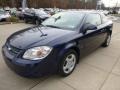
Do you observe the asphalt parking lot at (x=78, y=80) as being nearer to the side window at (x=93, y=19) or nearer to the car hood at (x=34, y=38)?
the car hood at (x=34, y=38)

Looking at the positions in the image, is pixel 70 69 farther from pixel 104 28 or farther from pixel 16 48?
pixel 104 28

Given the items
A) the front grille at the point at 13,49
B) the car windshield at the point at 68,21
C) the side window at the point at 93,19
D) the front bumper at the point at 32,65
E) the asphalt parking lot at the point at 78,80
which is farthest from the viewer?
the side window at the point at 93,19

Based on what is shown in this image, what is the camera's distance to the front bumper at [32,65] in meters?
2.36

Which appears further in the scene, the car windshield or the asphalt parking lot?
the car windshield

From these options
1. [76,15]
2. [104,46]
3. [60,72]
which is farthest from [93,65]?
[104,46]

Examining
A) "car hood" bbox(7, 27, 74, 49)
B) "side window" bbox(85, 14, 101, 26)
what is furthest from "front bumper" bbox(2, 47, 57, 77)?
"side window" bbox(85, 14, 101, 26)

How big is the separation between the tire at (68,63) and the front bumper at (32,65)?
27 centimetres

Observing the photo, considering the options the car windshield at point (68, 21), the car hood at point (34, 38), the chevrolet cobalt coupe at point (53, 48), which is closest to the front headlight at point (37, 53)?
the chevrolet cobalt coupe at point (53, 48)

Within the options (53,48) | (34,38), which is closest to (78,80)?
(53,48)

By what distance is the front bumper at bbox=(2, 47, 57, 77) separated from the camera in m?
2.36

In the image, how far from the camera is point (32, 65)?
2.35 m

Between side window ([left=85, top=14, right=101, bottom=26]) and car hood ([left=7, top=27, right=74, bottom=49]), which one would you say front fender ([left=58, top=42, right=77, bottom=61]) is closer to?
car hood ([left=7, top=27, right=74, bottom=49])

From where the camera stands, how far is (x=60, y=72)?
2.87 m

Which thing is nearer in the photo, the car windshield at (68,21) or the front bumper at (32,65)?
the front bumper at (32,65)
